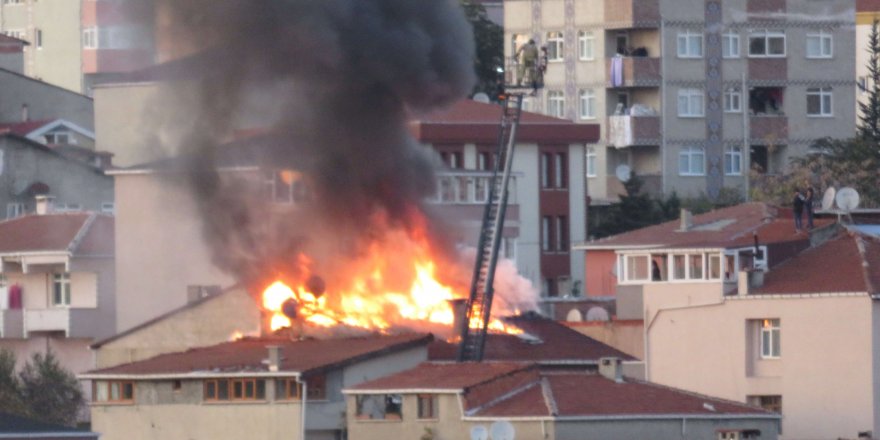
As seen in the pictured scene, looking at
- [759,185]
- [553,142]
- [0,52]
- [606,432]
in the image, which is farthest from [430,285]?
[0,52]

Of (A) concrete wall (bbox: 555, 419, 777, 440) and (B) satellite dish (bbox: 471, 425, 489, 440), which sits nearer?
(B) satellite dish (bbox: 471, 425, 489, 440)

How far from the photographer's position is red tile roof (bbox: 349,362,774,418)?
68125 mm

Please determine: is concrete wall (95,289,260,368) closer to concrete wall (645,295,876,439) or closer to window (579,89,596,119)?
concrete wall (645,295,876,439)

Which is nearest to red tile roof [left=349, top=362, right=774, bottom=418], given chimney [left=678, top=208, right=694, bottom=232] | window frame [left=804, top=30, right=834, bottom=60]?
chimney [left=678, top=208, right=694, bottom=232]

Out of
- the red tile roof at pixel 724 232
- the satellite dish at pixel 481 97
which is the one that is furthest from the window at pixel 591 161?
the red tile roof at pixel 724 232

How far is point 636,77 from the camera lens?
114 metres

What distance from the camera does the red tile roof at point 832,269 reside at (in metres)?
79.9

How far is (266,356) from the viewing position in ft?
244

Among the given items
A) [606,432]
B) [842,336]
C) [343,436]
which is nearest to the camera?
[606,432]

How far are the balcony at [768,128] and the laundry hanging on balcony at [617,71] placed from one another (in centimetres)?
559

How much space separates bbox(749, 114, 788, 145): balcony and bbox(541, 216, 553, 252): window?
13696mm

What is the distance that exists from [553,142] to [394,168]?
25826 millimetres

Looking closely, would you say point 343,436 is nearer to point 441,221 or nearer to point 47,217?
point 441,221

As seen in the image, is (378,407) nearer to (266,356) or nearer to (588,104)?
(266,356)
